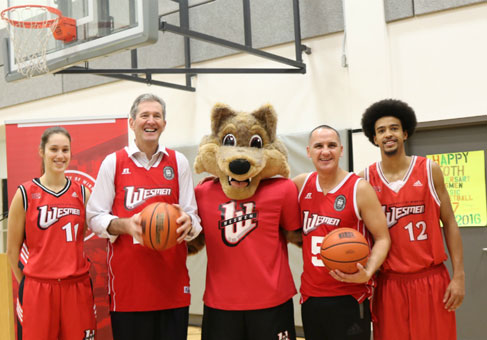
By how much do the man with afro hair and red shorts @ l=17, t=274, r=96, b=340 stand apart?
184cm

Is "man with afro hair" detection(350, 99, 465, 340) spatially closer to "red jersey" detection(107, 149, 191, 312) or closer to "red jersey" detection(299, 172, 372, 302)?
"red jersey" detection(299, 172, 372, 302)

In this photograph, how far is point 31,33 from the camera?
425 centimetres

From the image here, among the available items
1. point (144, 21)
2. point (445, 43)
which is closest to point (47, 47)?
point (144, 21)

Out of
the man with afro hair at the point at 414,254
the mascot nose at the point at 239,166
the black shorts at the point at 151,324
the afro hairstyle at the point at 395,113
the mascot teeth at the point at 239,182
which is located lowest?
the black shorts at the point at 151,324

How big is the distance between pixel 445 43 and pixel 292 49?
A: 5.41 ft

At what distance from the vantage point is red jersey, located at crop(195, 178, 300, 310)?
2688 millimetres

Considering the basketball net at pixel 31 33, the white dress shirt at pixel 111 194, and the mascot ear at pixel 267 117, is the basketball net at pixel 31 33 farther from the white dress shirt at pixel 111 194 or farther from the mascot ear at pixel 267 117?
the mascot ear at pixel 267 117

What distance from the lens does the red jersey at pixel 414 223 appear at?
2.78 meters

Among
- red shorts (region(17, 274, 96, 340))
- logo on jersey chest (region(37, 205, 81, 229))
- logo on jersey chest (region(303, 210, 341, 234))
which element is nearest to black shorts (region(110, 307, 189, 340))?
red shorts (region(17, 274, 96, 340))

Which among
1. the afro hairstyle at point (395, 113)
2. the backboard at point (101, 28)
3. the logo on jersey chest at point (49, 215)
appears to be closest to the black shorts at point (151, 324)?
the logo on jersey chest at point (49, 215)

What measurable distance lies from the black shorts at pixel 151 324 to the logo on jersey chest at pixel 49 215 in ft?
2.42

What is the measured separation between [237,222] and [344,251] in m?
0.64

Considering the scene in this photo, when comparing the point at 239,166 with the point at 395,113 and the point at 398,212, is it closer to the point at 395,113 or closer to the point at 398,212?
the point at 398,212

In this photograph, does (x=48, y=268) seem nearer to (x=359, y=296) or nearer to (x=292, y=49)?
(x=359, y=296)
